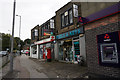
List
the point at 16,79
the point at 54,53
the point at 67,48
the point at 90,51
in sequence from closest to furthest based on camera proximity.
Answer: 1. the point at 16,79
2. the point at 90,51
3. the point at 67,48
4. the point at 54,53

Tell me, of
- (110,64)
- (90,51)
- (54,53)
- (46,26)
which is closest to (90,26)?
(90,51)

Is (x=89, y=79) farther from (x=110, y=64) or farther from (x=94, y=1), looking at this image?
(x=94, y=1)

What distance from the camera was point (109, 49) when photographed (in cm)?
520

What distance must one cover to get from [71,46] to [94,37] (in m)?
5.05

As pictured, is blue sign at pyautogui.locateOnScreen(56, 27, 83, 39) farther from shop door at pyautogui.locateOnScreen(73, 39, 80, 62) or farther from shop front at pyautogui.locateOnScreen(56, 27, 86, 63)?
shop door at pyautogui.locateOnScreen(73, 39, 80, 62)

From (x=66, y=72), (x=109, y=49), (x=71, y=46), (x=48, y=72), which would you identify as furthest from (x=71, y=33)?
(x=109, y=49)

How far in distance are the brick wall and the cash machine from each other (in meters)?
0.23

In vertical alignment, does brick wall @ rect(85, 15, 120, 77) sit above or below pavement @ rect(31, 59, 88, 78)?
above

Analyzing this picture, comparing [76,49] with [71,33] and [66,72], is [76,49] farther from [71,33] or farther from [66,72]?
[66,72]

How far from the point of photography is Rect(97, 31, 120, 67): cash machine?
15.8 ft

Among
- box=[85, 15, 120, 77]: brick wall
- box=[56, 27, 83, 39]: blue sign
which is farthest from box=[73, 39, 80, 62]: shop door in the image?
box=[85, 15, 120, 77]: brick wall

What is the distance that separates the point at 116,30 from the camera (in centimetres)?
489

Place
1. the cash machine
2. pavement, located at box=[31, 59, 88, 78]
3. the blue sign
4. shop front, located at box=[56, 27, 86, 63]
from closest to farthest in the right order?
the cash machine
pavement, located at box=[31, 59, 88, 78]
the blue sign
shop front, located at box=[56, 27, 86, 63]

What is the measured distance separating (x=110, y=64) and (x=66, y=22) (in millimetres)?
7911
